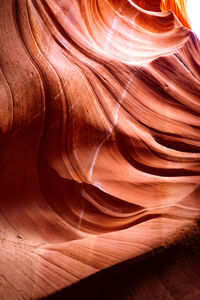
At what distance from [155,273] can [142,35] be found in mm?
1676

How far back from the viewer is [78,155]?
1275 mm

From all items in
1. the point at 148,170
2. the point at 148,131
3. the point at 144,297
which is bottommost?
the point at 144,297

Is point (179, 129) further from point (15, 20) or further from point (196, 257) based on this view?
point (15, 20)

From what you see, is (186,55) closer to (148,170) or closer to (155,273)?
(148,170)

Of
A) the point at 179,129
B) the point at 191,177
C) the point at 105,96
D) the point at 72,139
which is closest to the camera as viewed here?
the point at 72,139

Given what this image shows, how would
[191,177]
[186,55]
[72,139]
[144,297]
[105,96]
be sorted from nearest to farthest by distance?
1. [144,297]
2. [72,139]
3. [105,96]
4. [191,177]
5. [186,55]

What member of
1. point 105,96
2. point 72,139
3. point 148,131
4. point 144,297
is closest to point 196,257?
point 144,297

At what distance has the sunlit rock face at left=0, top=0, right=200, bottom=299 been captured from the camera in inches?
47.5

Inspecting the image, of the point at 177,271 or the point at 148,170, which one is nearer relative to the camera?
the point at 177,271

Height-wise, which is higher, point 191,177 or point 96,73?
point 96,73

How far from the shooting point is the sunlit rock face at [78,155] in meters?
1.21

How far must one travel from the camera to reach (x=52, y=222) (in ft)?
4.25

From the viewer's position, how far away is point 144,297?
1115mm

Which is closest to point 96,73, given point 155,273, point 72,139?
point 72,139
